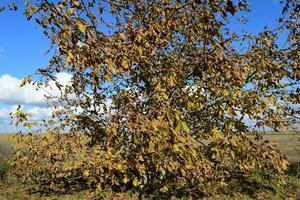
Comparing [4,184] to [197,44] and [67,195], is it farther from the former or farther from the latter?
[197,44]

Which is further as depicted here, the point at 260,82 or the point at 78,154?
the point at 78,154

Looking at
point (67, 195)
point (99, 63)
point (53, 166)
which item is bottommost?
point (67, 195)

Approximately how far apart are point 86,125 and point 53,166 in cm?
163

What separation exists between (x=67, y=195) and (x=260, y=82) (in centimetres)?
705

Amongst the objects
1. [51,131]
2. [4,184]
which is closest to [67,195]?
[51,131]

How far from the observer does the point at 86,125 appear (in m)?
12.2

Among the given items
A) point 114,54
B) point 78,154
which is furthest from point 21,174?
point 114,54

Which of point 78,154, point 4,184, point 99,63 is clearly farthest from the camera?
point 4,184

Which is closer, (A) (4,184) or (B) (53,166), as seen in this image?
(B) (53,166)

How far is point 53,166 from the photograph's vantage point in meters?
12.4

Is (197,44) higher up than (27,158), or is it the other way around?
(197,44)

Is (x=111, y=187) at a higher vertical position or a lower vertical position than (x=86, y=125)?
lower

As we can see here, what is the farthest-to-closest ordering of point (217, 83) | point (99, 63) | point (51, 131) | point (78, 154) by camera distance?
1. point (51, 131)
2. point (78, 154)
3. point (217, 83)
4. point (99, 63)

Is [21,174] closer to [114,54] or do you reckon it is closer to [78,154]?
[78,154]
